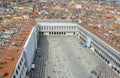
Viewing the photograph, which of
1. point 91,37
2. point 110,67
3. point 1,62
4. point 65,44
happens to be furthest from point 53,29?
point 1,62

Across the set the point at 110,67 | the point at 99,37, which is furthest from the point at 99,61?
the point at 99,37

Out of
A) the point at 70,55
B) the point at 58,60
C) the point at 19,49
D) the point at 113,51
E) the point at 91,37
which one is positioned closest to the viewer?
the point at 19,49

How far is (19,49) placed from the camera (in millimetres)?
58250

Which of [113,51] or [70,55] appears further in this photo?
[70,55]

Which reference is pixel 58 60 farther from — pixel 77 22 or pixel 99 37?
pixel 77 22

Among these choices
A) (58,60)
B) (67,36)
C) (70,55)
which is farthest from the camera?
(67,36)

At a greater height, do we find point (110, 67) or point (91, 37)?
point (91, 37)

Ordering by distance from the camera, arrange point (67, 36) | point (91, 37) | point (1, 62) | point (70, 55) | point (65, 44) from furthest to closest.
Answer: point (67, 36), point (65, 44), point (91, 37), point (70, 55), point (1, 62)

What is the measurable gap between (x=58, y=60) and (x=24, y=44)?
81.6 feet

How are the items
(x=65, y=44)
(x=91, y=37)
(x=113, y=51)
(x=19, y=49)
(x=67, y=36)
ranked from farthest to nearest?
(x=67, y=36) < (x=65, y=44) < (x=91, y=37) < (x=113, y=51) < (x=19, y=49)

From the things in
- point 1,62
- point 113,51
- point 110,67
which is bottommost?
point 110,67

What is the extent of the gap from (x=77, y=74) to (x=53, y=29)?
6341cm

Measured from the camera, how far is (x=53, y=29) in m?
129

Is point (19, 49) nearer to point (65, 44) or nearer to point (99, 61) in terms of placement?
point (99, 61)
